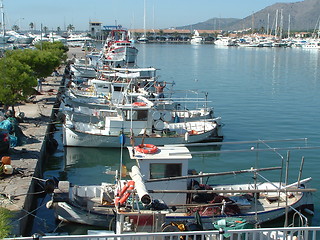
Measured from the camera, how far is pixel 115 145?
82.9 feet

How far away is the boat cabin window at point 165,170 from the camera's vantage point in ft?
47.2

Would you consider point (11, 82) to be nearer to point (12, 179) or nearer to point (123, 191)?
point (12, 179)

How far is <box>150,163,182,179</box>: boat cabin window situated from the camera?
14.4m

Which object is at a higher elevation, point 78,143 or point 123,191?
point 123,191

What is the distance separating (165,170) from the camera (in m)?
14.5

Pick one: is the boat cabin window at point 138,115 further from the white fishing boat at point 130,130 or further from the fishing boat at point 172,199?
the fishing boat at point 172,199

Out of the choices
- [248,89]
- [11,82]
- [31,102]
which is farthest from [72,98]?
[248,89]

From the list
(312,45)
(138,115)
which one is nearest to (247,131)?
(138,115)

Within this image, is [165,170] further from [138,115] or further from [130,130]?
[130,130]

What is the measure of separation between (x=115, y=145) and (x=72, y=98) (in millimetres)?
9853

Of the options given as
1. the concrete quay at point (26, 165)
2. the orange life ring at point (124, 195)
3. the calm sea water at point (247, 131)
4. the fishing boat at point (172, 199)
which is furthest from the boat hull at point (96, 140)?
the orange life ring at point (124, 195)

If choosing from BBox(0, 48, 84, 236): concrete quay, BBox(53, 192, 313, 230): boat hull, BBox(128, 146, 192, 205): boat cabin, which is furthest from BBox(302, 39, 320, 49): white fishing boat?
BBox(128, 146, 192, 205): boat cabin

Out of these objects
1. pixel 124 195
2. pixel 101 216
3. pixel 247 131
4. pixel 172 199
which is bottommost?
pixel 247 131

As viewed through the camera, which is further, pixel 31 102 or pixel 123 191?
pixel 31 102
